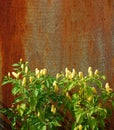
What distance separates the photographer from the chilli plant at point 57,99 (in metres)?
5.54

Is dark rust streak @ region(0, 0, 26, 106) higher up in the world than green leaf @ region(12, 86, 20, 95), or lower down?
higher up

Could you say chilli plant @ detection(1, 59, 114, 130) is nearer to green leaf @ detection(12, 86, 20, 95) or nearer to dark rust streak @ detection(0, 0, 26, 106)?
green leaf @ detection(12, 86, 20, 95)

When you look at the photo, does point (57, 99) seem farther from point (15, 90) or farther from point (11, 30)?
point (11, 30)

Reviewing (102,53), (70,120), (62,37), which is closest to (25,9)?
(62,37)

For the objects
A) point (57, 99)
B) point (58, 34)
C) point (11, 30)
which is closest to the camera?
point (57, 99)

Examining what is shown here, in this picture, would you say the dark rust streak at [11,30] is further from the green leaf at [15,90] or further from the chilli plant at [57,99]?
the green leaf at [15,90]

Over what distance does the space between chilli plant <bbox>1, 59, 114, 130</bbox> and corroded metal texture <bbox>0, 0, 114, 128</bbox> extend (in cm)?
26

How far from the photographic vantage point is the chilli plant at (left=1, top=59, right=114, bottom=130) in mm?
5535

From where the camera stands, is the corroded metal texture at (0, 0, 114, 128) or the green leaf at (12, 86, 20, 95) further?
the corroded metal texture at (0, 0, 114, 128)

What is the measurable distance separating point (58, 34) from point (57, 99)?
0.88 metres

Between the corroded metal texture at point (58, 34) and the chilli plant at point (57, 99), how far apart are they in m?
0.26

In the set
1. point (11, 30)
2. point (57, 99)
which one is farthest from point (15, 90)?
point (11, 30)

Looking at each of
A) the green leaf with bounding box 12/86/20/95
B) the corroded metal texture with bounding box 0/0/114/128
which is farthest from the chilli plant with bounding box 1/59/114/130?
the corroded metal texture with bounding box 0/0/114/128

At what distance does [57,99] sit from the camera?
18.9ft
